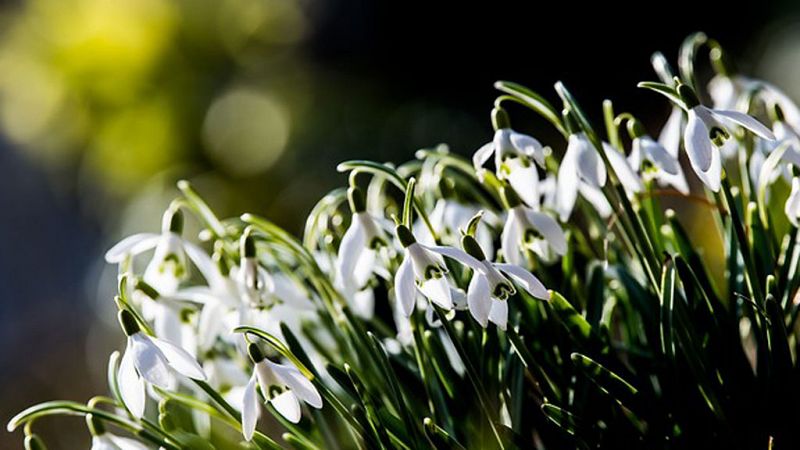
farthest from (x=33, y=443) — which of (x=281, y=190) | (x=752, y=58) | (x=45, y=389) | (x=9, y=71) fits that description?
(x=752, y=58)

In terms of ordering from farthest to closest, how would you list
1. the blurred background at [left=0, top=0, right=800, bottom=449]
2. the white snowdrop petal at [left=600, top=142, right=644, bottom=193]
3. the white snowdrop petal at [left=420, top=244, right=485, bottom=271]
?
1. the blurred background at [left=0, top=0, right=800, bottom=449]
2. the white snowdrop petal at [left=600, top=142, right=644, bottom=193]
3. the white snowdrop petal at [left=420, top=244, right=485, bottom=271]

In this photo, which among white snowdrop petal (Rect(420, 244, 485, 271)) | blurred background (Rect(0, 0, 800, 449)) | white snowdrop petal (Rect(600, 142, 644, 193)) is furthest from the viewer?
blurred background (Rect(0, 0, 800, 449))

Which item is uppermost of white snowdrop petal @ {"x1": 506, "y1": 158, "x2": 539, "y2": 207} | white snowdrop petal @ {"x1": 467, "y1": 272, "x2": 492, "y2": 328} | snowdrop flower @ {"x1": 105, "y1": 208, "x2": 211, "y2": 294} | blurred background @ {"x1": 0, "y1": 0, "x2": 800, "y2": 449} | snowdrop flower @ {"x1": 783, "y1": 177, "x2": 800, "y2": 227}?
blurred background @ {"x1": 0, "y1": 0, "x2": 800, "y2": 449}

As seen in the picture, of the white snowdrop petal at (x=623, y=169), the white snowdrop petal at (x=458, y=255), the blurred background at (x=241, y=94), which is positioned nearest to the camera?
the white snowdrop petal at (x=458, y=255)

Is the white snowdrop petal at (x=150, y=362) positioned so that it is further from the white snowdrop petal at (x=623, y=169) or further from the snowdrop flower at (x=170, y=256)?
the white snowdrop petal at (x=623, y=169)

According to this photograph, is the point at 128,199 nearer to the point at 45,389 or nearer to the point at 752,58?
the point at 45,389


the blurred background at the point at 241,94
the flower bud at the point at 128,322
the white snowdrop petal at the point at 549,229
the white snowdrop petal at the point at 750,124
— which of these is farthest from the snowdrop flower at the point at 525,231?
the blurred background at the point at 241,94

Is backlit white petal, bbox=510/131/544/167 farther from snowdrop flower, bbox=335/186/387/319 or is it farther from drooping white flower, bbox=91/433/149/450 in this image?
drooping white flower, bbox=91/433/149/450

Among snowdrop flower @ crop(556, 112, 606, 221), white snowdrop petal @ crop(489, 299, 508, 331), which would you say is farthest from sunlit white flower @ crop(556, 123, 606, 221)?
white snowdrop petal @ crop(489, 299, 508, 331)
